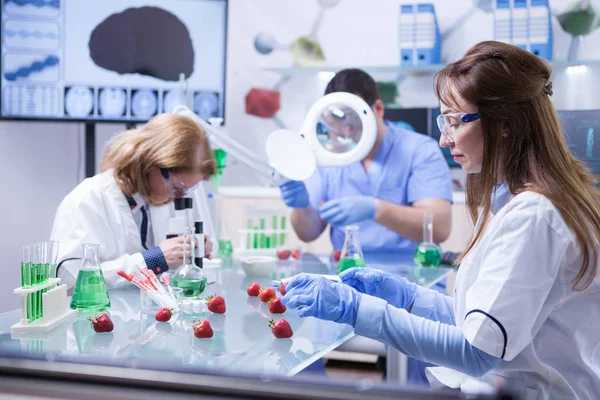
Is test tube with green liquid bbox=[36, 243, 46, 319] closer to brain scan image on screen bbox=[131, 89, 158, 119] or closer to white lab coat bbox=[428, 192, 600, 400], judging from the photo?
white lab coat bbox=[428, 192, 600, 400]

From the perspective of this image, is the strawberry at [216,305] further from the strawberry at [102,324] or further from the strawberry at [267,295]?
the strawberry at [102,324]

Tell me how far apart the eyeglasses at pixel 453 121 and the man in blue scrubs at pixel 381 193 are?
124 centimetres

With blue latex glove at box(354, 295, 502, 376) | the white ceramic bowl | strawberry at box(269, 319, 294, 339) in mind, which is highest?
blue latex glove at box(354, 295, 502, 376)

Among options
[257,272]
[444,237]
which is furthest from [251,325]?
[444,237]

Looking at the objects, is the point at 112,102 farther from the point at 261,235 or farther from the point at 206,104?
the point at 261,235

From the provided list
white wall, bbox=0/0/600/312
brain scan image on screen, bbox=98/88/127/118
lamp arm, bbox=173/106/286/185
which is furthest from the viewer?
white wall, bbox=0/0/600/312

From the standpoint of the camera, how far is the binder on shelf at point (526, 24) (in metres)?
3.96

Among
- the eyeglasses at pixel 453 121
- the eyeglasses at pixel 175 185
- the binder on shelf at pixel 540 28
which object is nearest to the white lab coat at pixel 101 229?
the eyeglasses at pixel 175 185

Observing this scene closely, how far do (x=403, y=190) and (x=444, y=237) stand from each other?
0.91 ft

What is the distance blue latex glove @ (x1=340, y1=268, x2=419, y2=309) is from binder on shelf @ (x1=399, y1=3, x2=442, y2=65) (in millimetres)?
2860

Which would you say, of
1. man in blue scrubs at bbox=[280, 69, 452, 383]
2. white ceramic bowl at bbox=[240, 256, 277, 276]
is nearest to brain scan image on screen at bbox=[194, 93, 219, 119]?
man in blue scrubs at bbox=[280, 69, 452, 383]

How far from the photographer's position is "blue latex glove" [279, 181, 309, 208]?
8.80ft

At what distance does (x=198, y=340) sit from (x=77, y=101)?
232cm

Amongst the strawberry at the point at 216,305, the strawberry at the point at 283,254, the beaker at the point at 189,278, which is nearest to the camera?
the strawberry at the point at 216,305
